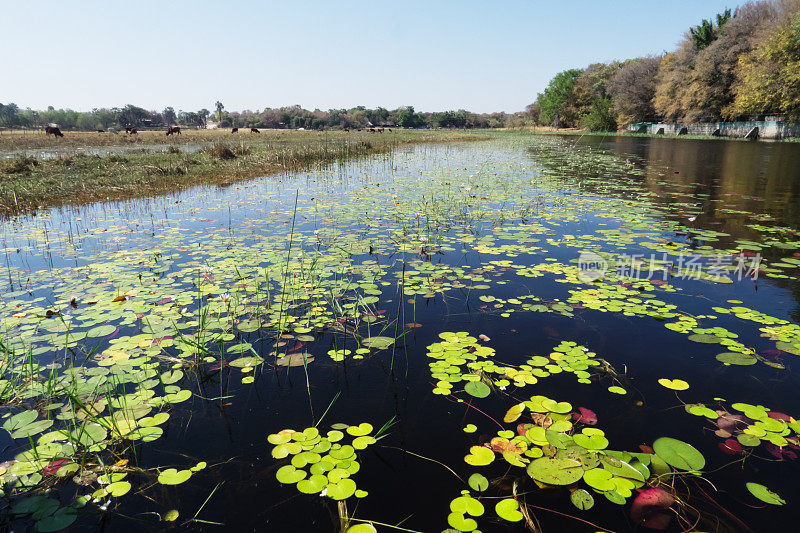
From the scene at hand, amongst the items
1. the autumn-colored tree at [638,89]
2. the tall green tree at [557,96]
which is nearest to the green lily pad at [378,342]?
the autumn-colored tree at [638,89]

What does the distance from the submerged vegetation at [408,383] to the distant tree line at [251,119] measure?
306ft

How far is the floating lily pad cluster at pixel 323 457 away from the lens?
70.5 inches

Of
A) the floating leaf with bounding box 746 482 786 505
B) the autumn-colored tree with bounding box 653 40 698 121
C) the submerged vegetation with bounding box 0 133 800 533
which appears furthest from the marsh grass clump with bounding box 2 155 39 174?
the autumn-colored tree with bounding box 653 40 698 121

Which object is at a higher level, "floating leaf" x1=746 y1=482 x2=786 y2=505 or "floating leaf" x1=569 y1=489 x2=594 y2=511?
"floating leaf" x1=746 y1=482 x2=786 y2=505

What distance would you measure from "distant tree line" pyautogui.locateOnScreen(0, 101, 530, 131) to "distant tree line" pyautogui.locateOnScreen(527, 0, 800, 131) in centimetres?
4845

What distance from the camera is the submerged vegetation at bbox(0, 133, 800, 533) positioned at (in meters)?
1.74

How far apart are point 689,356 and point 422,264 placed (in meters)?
2.78

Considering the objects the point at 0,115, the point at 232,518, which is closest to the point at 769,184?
the point at 232,518

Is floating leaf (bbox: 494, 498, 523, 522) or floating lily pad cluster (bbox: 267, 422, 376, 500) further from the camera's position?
floating lily pad cluster (bbox: 267, 422, 376, 500)

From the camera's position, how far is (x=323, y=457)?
1.98m

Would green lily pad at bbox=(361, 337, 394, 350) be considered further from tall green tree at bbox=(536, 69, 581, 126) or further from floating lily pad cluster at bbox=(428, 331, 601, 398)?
tall green tree at bbox=(536, 69, 581, 126)

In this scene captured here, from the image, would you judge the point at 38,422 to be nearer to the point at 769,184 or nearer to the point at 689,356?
the point at 689,356

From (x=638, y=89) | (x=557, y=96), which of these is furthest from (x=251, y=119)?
(x=638, y=89)

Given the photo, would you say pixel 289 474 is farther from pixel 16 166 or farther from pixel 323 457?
pixel 16 166
